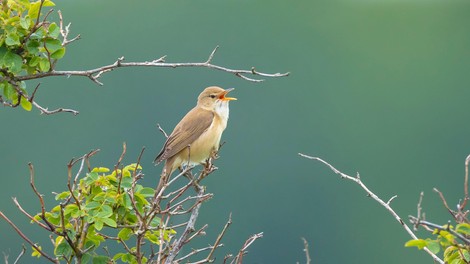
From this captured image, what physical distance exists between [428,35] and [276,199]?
25292 mm

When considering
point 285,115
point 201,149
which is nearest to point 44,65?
point 201,149

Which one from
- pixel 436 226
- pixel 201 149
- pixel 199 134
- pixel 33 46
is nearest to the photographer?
pixel 436 226

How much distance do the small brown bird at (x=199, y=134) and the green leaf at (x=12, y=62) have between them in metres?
2.57

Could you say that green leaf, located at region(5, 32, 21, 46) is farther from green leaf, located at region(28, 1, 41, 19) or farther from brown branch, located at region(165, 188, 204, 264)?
brown branch, located at region(165, 188, 204, 264)

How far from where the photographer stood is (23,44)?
4.89 metres

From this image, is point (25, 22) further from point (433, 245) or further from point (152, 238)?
point (433, 245)

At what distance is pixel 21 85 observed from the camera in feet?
16.6

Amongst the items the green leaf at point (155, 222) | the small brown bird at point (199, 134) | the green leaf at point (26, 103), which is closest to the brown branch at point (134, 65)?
the green leaf at point (26, 103)

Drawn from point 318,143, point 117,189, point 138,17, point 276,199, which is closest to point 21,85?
point 117,189

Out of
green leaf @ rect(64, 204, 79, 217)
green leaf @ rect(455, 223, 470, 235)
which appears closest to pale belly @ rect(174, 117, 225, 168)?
green leaf @ rect(64, 204, 79, 217)

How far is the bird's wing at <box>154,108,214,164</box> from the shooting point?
7.61m

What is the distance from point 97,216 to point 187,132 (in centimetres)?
326

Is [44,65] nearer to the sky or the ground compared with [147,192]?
nearer to the sky

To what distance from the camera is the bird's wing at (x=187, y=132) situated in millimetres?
7613
